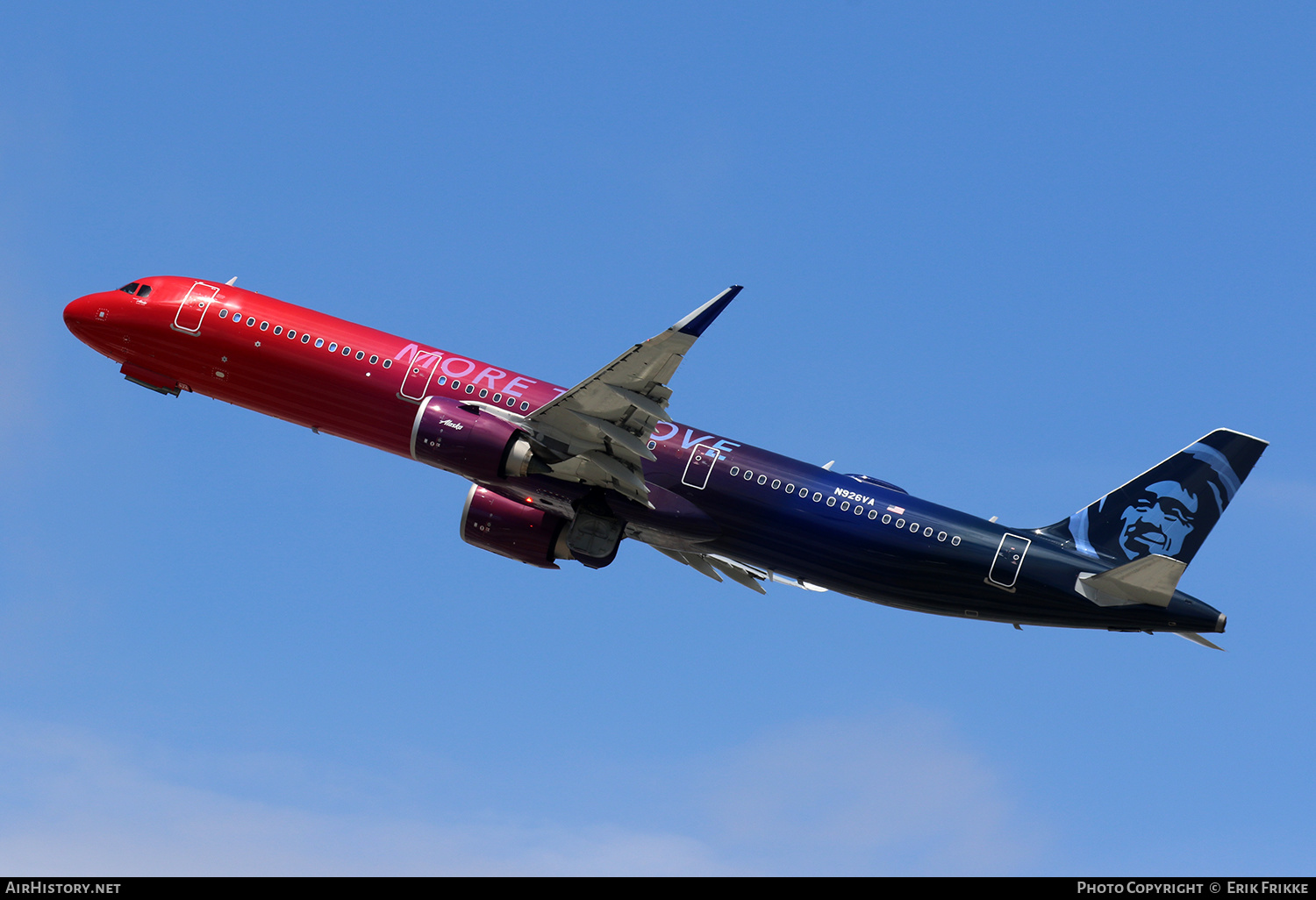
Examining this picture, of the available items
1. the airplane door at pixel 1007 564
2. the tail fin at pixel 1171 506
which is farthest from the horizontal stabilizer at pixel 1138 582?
the airplane door at pixel 1007 564

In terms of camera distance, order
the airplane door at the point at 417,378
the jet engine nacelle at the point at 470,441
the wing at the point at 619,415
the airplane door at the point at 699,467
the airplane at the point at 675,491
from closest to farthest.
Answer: the wing at the point at 619,415 → the airplane at the point at 675,491 → the jet engine nacelle at the point at 470,441 → the airplane door at the point at 699,467 → the airplane door at the point at 417,378

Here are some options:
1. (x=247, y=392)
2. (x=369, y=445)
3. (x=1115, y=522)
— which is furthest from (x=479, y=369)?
(x=1115, y=522)

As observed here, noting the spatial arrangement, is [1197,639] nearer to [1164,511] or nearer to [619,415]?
[1164,511]

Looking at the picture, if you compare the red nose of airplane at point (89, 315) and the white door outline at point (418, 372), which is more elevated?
the red nose of airplane at point (89, 315)

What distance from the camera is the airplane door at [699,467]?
125 ft

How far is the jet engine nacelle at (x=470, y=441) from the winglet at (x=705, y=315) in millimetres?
7131

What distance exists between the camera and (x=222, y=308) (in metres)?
41.2

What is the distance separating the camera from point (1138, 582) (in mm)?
35094

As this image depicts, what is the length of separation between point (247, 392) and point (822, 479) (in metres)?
18.9

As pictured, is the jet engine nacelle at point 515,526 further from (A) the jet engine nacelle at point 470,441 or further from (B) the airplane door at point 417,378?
(B) the airplane door at point 417,378

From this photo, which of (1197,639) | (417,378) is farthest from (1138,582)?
(417,378)

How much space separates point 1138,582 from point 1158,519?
315cm
